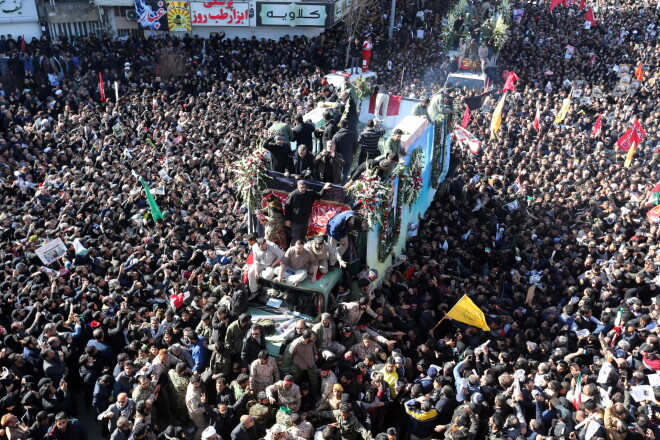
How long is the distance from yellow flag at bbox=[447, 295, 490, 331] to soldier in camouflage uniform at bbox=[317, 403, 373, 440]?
9.94 ft

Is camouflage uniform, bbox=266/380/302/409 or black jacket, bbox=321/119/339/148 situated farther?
black jacket, bbox=321/119/339/148

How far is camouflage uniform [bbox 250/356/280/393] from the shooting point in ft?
28.7

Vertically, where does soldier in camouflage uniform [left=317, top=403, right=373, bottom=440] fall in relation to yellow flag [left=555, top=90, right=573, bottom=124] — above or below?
below

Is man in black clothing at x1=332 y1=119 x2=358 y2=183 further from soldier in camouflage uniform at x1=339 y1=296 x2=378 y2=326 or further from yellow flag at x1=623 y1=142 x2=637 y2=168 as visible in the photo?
yellow flag at x1=623 y1=142 x2=637 y2=168

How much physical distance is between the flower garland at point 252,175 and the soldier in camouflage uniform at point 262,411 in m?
3.85

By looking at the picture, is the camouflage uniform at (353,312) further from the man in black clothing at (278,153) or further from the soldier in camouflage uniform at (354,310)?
the man in black clothing at (278,153)

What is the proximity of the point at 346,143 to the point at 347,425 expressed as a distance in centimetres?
609

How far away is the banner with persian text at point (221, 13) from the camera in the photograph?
95.7 ft

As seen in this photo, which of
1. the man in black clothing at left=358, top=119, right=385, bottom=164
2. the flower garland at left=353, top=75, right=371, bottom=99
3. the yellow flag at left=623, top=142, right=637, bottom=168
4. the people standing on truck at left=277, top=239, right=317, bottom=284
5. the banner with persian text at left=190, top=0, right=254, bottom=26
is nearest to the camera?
the people standing on truck at left=277, top=239, right=317, bottom=284

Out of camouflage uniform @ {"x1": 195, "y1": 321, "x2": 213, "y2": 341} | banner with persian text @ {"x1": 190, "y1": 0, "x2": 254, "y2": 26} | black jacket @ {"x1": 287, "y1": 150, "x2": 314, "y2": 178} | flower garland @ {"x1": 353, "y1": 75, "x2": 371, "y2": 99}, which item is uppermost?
banner with persian text @ {"x1": 190, "y1": 0, "x2": 254, "y2": 26}

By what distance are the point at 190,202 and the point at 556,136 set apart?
471 inches

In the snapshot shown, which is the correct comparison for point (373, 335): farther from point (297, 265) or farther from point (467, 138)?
point (467, 138)

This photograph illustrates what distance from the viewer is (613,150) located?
19.1 meters

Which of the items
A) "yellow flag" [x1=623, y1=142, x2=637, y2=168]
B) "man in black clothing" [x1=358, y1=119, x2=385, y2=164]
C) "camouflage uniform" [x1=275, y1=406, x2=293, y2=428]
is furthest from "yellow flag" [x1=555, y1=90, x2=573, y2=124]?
"camouflage uniform" [x1=275, y1=406, x2=293, y2=428]
